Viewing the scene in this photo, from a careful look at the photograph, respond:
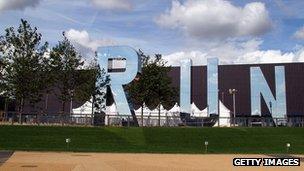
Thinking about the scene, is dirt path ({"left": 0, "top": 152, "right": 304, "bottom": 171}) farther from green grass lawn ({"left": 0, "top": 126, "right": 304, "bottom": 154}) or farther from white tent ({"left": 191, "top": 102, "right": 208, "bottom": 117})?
white tent ({"left": 191, "top": 102, "right": 208, "bottom": 117})

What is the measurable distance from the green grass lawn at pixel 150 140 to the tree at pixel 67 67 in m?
16.5

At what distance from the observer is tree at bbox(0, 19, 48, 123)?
5438cm

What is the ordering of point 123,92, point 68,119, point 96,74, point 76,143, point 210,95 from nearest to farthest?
point 76,143, point 68,119, point 96,74, point 123,92, point 210,95

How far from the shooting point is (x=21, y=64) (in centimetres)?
5397

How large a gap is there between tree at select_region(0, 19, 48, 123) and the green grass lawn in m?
10.4

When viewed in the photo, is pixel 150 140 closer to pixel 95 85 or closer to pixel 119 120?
pixel 119 120

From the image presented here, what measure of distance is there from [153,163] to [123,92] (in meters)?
51.3

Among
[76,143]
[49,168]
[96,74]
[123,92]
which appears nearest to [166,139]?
[76,143]

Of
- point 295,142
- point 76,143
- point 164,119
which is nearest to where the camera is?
point 76,143

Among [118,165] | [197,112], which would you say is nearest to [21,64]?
[118,165]

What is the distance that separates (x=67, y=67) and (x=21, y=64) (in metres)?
8.84

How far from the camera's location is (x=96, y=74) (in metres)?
67.0

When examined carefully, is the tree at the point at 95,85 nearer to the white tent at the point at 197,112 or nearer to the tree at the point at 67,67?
the tree at the point at 67,67

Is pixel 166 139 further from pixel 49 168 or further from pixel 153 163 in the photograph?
pixel 49 168
